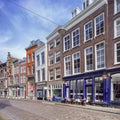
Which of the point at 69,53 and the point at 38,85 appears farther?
the point at 38,85

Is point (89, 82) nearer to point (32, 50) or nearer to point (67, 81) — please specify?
point (67, 81)

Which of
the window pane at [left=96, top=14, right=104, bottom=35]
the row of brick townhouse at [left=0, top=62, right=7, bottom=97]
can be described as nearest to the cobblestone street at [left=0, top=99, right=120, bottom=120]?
the window pane at [left=96, top=14, right=104, bottom=35]

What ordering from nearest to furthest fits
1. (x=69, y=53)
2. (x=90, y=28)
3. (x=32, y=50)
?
(x=90, y=28) < (x=69, y=53) < (x=32, y=50)

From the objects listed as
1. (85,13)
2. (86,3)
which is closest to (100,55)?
(85,13)

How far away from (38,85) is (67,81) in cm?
1640

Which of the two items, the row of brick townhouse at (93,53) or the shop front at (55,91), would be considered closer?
the row of brick townhouse at (93,53)

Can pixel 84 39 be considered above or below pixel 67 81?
above

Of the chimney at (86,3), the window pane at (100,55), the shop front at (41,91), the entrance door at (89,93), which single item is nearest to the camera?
the window pane at (100,55)

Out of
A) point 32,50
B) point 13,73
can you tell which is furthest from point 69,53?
point 13,73

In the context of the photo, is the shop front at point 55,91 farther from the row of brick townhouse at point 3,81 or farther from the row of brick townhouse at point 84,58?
the row of brick townhouse at point 3,81

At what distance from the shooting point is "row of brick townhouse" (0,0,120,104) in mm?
28641

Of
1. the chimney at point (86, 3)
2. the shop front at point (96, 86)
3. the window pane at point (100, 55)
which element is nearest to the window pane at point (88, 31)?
the window pane at point (100, 55)

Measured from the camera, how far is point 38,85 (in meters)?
56.2

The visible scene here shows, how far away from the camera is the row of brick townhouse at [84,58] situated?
1128 inches
